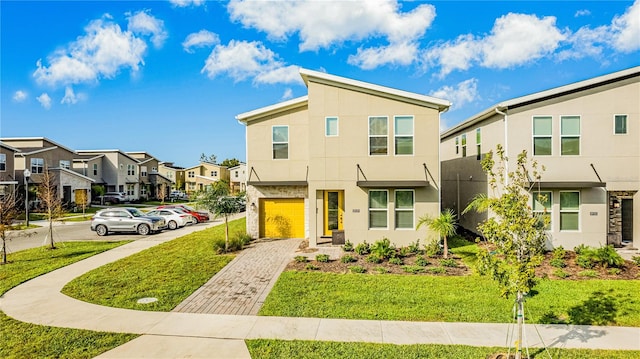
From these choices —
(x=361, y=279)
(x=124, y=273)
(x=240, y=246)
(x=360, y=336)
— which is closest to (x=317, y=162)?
(x=240, y=246)

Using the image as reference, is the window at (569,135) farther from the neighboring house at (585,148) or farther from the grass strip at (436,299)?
the grass strip at (436,299)

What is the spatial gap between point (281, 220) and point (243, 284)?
7.25 metres

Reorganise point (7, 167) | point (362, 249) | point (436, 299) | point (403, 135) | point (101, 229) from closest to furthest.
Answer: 1. point (436, 299)
2. point (362, 249)
3. point (403, 135)
4. point (101, 229)
5. point (7, 167)

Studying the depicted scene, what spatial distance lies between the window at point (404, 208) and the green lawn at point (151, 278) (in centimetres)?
708

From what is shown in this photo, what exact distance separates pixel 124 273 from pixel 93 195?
37751 millimetres

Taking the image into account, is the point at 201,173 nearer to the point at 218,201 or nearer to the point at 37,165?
the point at 37,165

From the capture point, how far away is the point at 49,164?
37344mm

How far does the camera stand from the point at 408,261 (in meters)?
12.7

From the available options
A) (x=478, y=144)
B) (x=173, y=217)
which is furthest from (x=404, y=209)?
(x=173, y=217)

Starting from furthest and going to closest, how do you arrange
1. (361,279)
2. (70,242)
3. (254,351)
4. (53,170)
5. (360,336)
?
1. (53,170)
2. (70,242)
3. (361,279)
4. (360,336)
5. (254,351)

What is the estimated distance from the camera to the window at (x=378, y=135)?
14.9 m

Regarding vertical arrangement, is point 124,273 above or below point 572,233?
below

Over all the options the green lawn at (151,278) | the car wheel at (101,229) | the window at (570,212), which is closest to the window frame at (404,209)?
the window at (570,212)

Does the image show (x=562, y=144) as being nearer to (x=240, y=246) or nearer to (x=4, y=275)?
(x=240, y=246)
